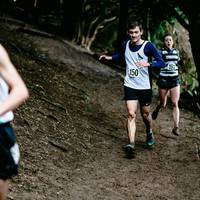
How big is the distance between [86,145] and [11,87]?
6150 millimetres

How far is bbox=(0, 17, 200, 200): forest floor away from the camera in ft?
23.0

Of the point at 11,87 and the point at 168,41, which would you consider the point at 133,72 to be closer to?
the point at 168,41

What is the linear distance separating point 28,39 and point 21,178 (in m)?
10.5

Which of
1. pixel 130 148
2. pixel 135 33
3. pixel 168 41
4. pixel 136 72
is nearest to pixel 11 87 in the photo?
pixel 135 33

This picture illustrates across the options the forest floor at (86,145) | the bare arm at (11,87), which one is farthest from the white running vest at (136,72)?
the bare arm at (11,87)

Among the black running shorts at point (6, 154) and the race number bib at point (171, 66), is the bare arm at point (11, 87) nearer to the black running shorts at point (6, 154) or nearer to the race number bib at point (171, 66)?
the black running shorts at point (6, 154)

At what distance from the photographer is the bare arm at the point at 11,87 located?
2852 mm

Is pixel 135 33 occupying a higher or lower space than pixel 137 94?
higher

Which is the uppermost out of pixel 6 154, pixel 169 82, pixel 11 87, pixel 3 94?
pixel 11 87

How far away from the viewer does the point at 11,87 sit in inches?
114

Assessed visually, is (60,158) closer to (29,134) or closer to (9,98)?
(29,134)

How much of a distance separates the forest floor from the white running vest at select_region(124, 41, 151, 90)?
1.17 m

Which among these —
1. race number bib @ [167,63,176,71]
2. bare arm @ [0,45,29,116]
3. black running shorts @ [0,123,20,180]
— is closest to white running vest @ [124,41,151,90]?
race number bib @ [167,63,176,71]

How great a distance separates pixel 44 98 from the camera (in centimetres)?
1066
